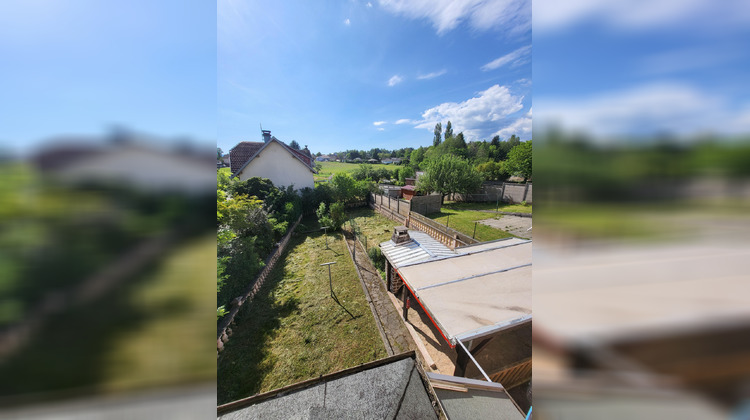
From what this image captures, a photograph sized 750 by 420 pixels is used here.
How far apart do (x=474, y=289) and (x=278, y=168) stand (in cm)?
1438

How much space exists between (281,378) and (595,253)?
4979 millimetres

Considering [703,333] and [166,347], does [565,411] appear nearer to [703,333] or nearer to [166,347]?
[703,333]

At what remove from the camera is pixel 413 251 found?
6.25 m

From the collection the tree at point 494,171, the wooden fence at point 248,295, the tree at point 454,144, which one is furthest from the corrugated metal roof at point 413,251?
the tree at point 454,144

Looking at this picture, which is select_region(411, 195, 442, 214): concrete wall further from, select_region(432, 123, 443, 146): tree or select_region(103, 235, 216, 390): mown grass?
select_region(432, 123, 443, 146): tree

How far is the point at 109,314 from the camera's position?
2.56ft

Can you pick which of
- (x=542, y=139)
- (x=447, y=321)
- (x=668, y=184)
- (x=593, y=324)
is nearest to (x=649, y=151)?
(x=668, y=184)

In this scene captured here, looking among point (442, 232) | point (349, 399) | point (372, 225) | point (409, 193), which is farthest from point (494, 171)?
point (349, 399)

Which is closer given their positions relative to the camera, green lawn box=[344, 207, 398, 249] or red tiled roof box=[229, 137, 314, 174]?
green lawn box=[344, 207, 398, 249]

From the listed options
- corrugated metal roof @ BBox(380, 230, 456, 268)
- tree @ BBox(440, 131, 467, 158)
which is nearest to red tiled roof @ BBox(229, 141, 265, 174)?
corrugated metal roof @ BBox(380, 230, 456, 268)

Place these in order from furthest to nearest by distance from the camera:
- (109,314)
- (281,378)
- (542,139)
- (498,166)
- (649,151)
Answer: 1. (498,166)
2. (281,378)
3. (109,314)
4. (542,139)
5. (649,151)

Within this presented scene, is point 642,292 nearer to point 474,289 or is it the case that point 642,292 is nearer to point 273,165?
point 474,289

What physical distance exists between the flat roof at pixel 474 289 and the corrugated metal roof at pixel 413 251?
57 centimetres

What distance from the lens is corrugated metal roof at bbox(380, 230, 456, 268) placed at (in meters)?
5.74
